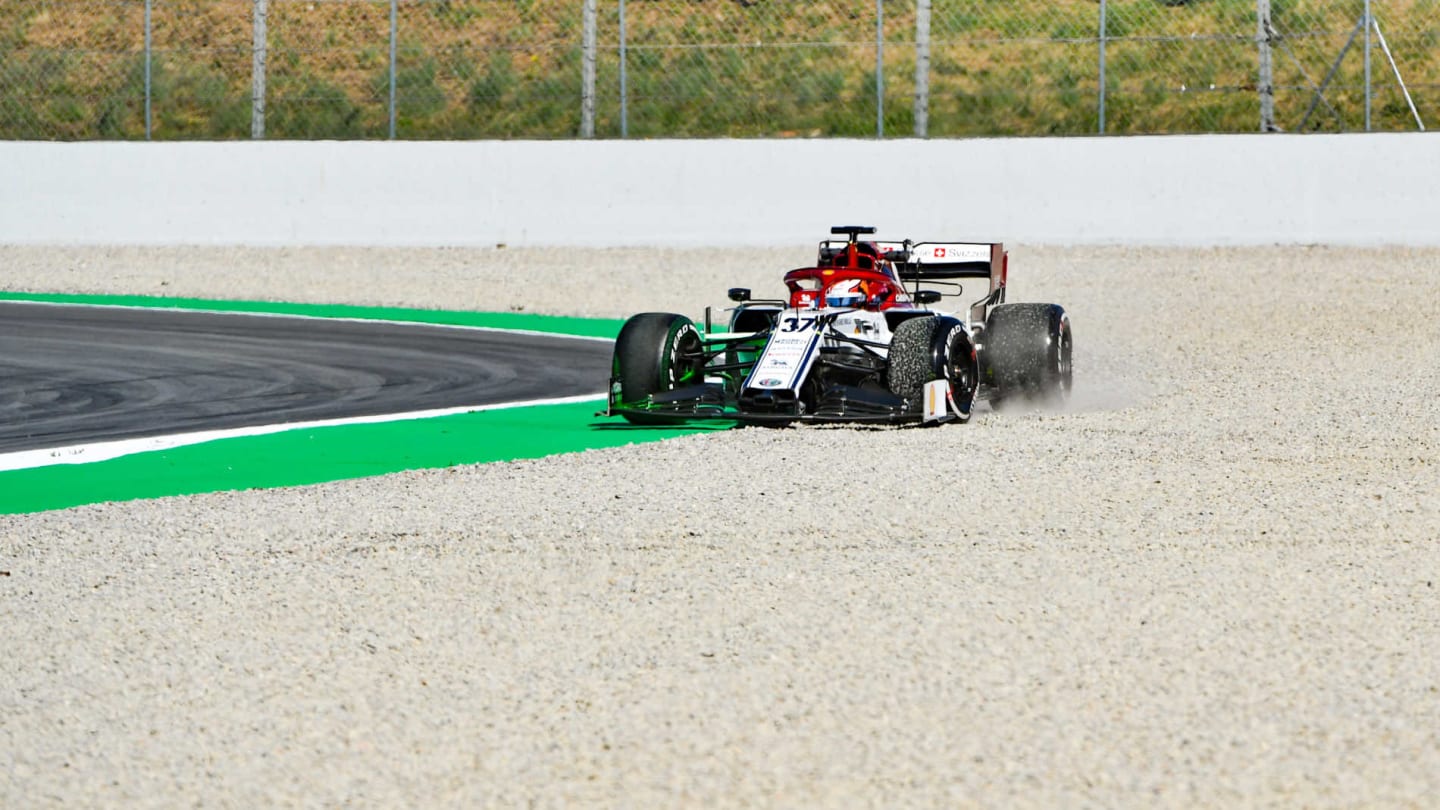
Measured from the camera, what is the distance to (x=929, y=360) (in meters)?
10.1

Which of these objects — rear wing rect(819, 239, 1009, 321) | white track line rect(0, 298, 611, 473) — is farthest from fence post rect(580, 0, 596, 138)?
rear wing rect(819, 239, 1009, 321)

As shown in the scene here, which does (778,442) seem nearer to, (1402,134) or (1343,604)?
(1343,604)

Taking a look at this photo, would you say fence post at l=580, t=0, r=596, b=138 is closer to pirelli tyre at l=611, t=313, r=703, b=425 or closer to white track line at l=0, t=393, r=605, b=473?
white track line at l=0, t=393, r=605, b=473

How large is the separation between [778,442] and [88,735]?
5324 millimetres

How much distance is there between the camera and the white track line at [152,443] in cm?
924

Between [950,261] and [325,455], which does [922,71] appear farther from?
[325,455]

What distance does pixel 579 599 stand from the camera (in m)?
6.02

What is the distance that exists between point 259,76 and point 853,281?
13.1 metres

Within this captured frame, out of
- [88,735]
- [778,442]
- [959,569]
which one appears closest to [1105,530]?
[959,569]

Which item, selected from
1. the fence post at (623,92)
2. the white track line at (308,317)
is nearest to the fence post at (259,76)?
the fence post at (623,92)

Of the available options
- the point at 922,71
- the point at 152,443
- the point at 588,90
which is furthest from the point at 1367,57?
the point at 152,443

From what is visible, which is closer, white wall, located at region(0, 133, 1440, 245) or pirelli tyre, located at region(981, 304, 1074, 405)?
pirelli tyre, located at region(981, 304, 1074, 405)

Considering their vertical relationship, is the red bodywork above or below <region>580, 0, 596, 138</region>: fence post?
below

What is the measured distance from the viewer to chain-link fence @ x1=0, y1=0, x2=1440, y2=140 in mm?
22125
